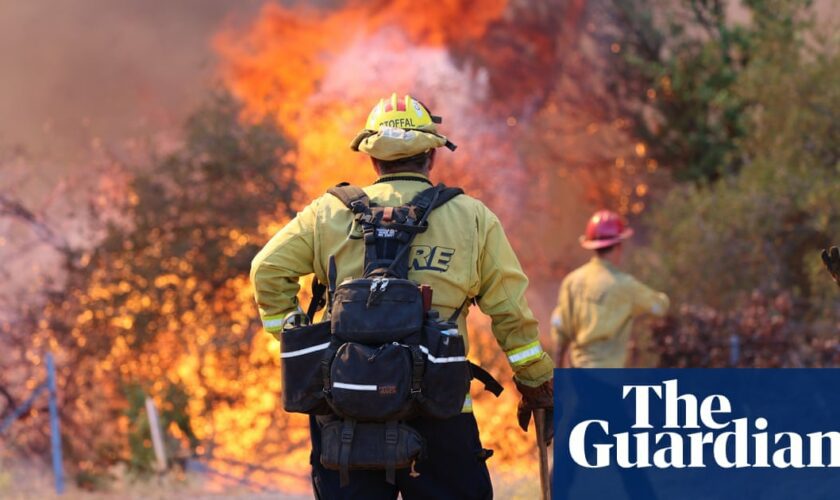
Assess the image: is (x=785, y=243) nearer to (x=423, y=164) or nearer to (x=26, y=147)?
(x=26, y=147)

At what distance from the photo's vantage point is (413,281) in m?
4.07

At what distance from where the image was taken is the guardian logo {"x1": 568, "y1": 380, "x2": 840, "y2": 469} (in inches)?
160

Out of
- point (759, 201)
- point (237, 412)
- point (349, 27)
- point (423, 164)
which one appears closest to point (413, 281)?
point (423, 164)

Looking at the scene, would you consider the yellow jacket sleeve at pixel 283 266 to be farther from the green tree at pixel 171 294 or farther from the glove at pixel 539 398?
the green tree at pixel 171 294

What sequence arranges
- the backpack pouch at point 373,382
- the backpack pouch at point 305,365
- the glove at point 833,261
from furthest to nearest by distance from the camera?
1. the glove at point 833,261
2. the backpack pouch at point 305,365
3. the backpack pouch at point 373,382

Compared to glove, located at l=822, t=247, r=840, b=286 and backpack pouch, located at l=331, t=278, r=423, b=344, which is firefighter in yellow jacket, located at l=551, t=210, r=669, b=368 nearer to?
glove, located at l=822, t=247, r=840, b=286

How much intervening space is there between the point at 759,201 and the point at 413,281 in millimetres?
8791

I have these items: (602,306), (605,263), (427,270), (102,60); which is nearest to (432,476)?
(427,270)

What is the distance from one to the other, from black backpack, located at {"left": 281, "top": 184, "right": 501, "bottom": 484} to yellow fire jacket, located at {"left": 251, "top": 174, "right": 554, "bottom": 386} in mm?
102

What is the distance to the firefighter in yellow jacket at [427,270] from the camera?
13.4ft

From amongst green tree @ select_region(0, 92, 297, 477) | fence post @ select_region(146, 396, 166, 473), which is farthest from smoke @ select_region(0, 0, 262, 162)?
fence post @ select_region(146, 396, 166, 473)

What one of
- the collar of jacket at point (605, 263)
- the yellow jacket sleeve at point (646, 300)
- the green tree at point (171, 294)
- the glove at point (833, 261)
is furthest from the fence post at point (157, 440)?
the glove at point (833, 261)

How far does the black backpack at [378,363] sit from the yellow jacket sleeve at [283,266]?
0.89 feet

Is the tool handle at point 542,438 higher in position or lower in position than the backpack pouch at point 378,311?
lower
